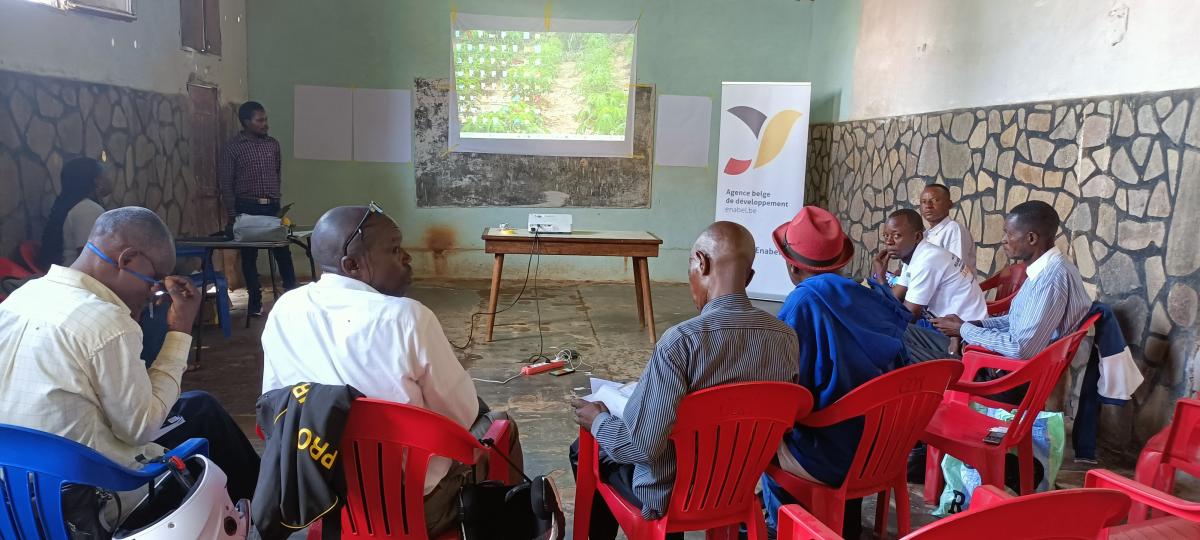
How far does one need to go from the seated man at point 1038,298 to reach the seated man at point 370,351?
173 cm

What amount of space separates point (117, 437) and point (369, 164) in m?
5.99

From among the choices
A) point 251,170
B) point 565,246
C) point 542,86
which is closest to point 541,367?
point 565,246

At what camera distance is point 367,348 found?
166cm

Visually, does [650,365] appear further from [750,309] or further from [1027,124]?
[1027,124]

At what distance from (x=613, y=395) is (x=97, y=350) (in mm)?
1170

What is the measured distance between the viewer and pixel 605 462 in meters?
1.97

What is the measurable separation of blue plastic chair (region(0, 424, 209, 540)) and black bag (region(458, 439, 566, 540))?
0.70m

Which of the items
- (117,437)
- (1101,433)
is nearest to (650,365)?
(117,437)

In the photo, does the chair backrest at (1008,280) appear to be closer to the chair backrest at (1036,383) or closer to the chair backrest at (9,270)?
the chair backrest at (1036,383)

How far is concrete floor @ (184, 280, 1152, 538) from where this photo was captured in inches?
131

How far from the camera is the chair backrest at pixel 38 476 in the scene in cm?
129

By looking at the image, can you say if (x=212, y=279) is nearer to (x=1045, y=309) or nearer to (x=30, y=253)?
(x=30, y=253)

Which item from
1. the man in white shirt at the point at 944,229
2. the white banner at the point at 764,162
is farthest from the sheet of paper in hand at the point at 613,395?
the white banner at the point at 764,162

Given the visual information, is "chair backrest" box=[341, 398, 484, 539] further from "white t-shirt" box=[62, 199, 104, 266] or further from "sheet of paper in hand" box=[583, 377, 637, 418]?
"white t-shirt" box=[62, 199, 104, 266]
